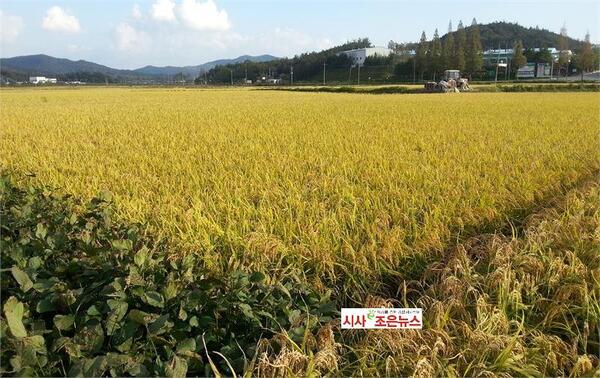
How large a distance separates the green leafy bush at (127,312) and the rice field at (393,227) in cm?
12

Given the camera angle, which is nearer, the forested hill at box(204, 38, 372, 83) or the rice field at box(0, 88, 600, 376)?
the rice field at box(0, 88, 600, 376)

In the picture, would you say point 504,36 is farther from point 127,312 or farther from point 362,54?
point 127,312

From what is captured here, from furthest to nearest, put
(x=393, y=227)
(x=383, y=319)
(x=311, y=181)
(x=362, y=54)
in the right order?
(x=362, y=54), (x=311, y=181), (x=393, y=227), (x=383, y=319)

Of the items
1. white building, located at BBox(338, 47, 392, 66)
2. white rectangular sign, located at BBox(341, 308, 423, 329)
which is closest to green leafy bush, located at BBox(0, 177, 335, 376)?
white rectangular sign, located at BBox(341, 308, 423, 329)

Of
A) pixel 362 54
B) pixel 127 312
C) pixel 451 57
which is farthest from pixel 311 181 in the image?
pixel 362 54

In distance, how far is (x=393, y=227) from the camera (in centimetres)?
279

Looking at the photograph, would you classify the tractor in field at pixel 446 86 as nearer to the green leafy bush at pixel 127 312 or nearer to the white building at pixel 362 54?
the green leafy bush at pixel 127 312

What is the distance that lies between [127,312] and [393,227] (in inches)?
65.1

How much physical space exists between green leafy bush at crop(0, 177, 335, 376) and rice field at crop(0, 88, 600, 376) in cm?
12

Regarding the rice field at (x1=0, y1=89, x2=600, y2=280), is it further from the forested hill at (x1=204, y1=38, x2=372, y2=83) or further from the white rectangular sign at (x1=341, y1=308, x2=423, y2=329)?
the forested hill at (x1=204, y1=38, x2=372, y2=83)

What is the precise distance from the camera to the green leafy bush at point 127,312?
1.37m

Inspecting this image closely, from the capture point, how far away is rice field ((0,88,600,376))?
5.49 ft

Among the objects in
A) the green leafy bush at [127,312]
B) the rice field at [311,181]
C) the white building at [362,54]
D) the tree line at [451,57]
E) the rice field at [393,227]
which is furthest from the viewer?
the white building at [362,54]

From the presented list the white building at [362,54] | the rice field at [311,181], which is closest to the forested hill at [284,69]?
the white building at [362,54]
